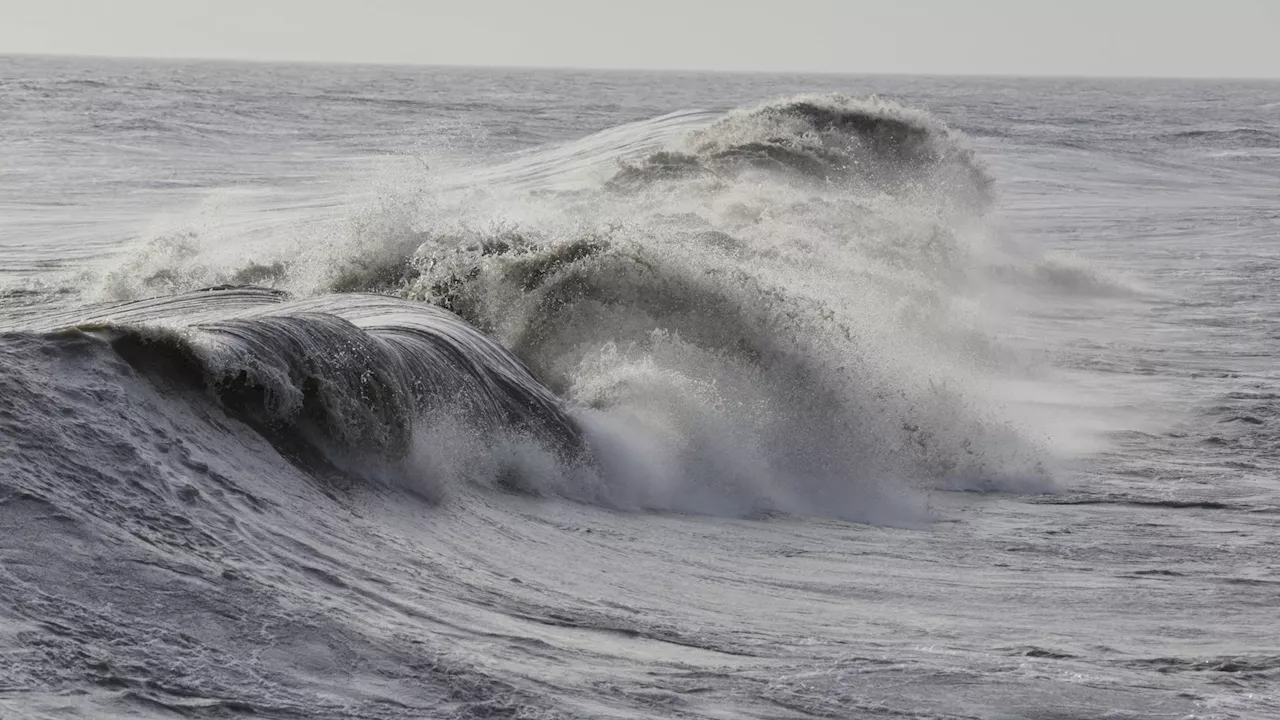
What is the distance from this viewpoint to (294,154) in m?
28.1

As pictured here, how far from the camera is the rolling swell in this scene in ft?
19.4

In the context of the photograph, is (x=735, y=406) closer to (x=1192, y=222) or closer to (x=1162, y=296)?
(x=1162, y=296)

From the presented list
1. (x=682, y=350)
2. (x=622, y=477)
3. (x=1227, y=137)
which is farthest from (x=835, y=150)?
(x=1227, y=137)

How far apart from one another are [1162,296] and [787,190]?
441cm

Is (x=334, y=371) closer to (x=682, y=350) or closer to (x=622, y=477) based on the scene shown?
(x=622, y=477)

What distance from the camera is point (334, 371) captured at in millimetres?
6379

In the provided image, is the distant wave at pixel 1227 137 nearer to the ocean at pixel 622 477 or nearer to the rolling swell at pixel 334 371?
the ocean at pixel 622 477

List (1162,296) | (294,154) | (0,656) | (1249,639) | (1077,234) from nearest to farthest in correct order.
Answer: (0,656) < (1249,639) < (1162,296) < (1077,234) < (294,154)

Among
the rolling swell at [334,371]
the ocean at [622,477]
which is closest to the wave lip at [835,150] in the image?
the ocean at [622,477]

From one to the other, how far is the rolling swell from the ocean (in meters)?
0.02

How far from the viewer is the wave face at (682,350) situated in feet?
23.0

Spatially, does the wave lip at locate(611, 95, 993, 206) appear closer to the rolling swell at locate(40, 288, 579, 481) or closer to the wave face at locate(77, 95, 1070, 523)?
the wave face at locate(77, 95, 1070, 523)

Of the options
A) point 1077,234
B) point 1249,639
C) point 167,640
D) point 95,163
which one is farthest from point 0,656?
point 95,163

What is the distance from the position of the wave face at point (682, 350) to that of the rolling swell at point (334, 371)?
0.02 m
